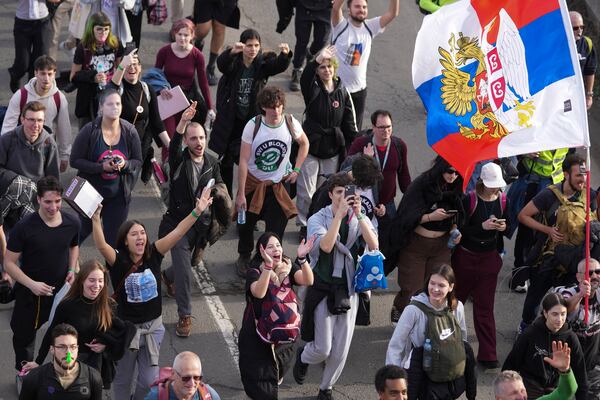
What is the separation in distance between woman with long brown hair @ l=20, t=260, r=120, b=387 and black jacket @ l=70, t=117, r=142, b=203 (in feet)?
7.17

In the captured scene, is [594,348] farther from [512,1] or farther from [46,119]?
[46,119]

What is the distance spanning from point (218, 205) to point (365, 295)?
1.58 metres

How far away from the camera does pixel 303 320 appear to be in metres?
11.3

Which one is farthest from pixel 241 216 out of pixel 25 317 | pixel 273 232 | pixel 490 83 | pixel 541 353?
pixel 541 353

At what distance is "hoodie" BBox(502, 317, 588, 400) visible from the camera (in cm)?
1066

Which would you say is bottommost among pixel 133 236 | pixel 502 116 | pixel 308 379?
pixel 308 379

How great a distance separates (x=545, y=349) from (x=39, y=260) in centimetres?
412

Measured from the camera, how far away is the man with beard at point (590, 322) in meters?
11.2

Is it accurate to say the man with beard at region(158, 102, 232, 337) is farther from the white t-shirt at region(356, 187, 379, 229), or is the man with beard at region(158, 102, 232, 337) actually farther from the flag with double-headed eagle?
the flag with double-headed eagle

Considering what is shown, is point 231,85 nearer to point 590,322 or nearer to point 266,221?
point 266,221

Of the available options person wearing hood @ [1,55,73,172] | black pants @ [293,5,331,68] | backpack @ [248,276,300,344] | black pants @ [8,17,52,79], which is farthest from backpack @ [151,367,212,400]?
black pants @ [293,5,331,68]

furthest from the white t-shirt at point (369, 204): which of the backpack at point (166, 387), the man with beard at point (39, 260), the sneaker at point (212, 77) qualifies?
the sneaker at point (212, 77)

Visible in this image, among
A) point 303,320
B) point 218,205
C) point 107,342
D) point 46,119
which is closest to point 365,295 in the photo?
point 303,320

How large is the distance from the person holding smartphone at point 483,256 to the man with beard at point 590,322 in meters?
0.96
